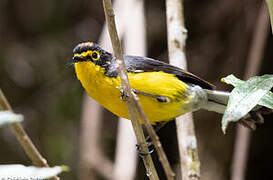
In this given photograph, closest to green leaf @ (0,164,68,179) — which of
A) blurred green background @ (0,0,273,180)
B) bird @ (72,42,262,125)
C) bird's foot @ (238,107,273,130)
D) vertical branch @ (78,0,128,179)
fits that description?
bird @ (72,42,262,125)

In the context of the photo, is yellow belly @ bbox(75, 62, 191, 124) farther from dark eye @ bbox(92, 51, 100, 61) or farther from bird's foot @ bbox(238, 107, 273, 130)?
bird's foot @ bbox(238, 107, 273, 130)

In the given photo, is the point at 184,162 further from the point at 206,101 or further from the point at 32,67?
the point at 32,67

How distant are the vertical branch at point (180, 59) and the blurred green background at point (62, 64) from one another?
228 centimetres

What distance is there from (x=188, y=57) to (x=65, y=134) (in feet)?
8.19

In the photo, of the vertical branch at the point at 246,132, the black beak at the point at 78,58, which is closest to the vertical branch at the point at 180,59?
the black beak at the point at 78,58

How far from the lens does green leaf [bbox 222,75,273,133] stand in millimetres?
1632

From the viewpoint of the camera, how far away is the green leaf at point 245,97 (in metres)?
1.63

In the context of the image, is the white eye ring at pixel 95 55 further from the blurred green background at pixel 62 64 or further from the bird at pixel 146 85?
the blurred green background at pixel 62 64

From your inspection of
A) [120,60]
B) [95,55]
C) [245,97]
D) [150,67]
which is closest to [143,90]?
[150,67]

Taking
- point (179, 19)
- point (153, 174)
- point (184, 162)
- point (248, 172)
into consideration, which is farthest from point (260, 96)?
point (248, 172)

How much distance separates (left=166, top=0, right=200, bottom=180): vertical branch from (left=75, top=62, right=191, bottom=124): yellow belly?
0.46 ft

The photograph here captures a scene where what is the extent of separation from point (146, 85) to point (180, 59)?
0.49 metres

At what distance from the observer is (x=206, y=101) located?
Answer: 367 cm

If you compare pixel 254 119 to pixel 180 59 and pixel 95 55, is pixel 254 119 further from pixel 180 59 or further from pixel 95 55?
pixel 95 55
